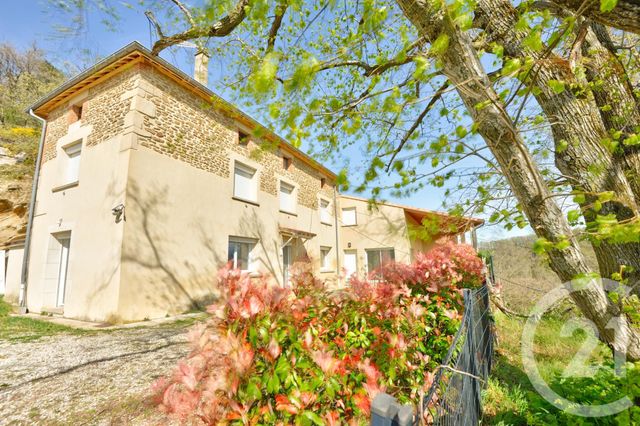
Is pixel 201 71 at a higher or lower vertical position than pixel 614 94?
higher

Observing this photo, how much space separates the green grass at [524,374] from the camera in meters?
2.80

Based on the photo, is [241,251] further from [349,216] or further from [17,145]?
[17,145]

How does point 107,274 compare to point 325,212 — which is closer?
point 107,274

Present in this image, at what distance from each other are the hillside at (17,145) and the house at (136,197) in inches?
122

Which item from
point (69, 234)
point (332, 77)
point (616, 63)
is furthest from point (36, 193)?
point (616, 63)

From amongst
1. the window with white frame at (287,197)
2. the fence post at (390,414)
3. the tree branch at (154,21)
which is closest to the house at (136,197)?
the tree branch at (154,21)

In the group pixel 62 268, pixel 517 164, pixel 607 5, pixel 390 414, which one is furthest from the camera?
pixel 62 268

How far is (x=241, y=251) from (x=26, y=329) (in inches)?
209

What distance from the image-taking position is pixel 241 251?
32.5 feet

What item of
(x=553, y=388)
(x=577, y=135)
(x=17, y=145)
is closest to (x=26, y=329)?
(x=553, y=388)

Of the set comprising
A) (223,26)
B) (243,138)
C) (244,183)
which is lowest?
(244,183)

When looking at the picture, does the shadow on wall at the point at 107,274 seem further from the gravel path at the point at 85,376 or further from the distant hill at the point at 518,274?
the distant hill at the point at 518,274

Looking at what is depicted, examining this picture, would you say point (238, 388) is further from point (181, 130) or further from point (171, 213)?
point (181, 130)

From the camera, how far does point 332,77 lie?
5.11m
